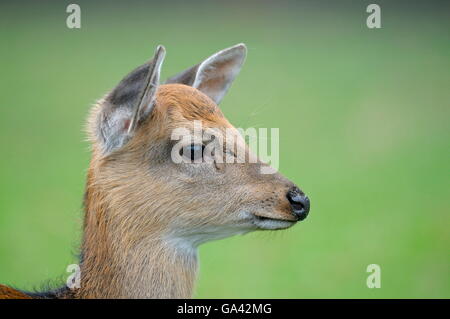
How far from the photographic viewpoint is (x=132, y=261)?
20.4 ft

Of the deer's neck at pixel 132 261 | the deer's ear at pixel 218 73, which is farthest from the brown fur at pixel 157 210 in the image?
the deer's ear at pixel 218 73

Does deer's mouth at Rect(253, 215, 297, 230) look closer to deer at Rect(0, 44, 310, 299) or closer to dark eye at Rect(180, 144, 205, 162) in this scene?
deer at Rect(0, 44, 310, 299)

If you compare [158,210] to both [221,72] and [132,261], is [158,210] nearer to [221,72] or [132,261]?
[132,261]

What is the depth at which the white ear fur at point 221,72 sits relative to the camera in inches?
285

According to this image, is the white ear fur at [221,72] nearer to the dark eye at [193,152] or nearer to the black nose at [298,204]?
the dark eye at [193,152]

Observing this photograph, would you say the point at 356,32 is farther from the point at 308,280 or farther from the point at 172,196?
the point at 172,196

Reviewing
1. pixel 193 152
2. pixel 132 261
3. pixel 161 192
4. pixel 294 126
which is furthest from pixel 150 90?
pixel 294 126

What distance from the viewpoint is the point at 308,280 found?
40.4 ft

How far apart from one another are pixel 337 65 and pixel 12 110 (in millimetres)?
8111

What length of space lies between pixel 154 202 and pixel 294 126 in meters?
12.6

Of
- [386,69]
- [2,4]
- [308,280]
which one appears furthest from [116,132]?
[2,4]

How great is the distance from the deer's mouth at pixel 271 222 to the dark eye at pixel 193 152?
542 millimetres

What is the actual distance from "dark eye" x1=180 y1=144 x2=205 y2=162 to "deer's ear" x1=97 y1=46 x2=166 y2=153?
13.8 inches

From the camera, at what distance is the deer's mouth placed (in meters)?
6.25
